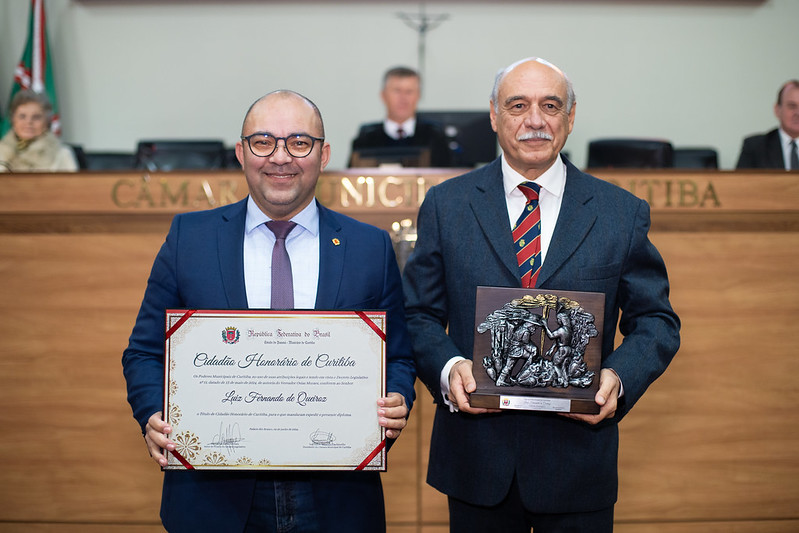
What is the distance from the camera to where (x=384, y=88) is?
4930 millimetres

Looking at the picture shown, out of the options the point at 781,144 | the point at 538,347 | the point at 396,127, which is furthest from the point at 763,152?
the point at 538,347

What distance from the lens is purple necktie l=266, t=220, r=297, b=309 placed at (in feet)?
5.38

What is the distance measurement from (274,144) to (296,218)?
183 mm

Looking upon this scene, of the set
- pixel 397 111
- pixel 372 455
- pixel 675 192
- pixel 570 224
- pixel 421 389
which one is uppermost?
pixel 570 224

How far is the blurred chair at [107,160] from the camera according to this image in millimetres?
4879

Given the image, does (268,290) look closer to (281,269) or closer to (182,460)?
(281,269)

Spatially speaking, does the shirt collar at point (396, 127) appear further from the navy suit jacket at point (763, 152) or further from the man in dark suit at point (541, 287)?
the man in dark suit at point (541, 287)

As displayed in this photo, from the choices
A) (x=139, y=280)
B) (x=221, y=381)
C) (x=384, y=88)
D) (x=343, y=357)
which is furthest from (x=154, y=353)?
(x=384, y=88)

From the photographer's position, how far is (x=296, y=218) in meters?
1.69

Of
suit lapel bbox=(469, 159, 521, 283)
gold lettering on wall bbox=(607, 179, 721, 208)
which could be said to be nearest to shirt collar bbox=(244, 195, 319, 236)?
suit lapel bbox=(469, 159, 521, 283)

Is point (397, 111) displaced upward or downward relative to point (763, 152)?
upward

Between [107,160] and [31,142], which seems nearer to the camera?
[31,142]

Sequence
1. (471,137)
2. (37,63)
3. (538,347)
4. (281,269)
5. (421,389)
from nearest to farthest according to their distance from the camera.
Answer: (538,347)
(281,269)
(421,389)
(471,137)
(37,63)

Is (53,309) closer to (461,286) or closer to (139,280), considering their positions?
(139,280)
